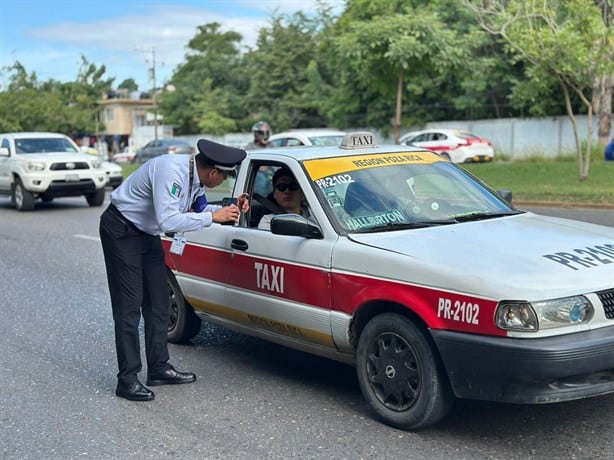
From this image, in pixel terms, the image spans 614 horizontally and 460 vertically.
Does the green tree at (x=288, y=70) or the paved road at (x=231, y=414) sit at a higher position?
the green tree at (x=288, y=70)

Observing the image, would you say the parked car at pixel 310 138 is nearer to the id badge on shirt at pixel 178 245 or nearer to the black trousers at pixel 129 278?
the id badge on shirt at pixel 178 245

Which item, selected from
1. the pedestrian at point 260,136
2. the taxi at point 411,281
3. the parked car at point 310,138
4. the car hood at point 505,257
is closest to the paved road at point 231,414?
the taxi at point 411,281

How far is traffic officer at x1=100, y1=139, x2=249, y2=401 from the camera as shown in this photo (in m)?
5.18

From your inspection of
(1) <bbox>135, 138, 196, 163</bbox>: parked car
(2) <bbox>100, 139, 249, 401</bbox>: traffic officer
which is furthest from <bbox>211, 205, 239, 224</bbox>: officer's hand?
(1) <bbox>135, 138, 196, 163</bbox>: parked car

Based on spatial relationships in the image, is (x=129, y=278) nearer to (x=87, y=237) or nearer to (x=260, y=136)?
(x=87, y=237)

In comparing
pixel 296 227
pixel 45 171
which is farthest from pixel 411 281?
pixel 45 171

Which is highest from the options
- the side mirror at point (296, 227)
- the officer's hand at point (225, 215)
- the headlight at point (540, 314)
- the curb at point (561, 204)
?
the officer's hand at point (225, 215)

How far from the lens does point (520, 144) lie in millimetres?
36688

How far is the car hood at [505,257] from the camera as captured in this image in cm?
418

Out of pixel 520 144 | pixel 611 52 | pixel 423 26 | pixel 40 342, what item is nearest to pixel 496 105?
pixel 520 144

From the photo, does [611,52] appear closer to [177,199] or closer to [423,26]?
[423,26]

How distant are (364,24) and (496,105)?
16.0 m

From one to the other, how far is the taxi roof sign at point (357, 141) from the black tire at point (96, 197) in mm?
14475

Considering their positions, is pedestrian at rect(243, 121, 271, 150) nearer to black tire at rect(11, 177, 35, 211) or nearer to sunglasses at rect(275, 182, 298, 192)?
black tire at rect(11, 177, 35, 211)
